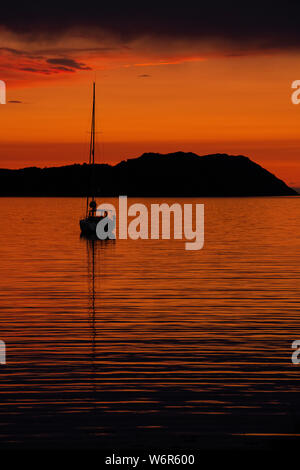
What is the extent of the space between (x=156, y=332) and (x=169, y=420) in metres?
9.26

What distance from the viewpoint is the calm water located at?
12.8 m

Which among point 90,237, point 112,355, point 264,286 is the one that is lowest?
point 112,355

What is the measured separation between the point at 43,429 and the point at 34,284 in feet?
77.3

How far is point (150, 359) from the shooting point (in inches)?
735

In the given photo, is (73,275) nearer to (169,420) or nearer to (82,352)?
(82,352)

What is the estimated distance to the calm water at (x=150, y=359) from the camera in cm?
1284
